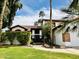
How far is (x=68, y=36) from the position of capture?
3512cm

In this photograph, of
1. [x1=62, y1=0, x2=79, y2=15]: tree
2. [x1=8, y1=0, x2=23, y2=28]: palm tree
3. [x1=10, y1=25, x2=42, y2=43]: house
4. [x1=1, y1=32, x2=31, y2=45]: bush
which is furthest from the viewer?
[x1=10, y1=25, x2=42, y2=43]: house

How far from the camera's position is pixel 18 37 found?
3591cm

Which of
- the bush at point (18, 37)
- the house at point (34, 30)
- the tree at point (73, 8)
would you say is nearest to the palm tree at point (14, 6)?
the house at point (34, 30)

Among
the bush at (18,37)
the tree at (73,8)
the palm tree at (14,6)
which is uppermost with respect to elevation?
the palm tree at (14,6)

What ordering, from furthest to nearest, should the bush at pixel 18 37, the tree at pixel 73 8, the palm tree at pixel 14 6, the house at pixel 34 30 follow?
1. the house at pixel 34 30
2. the palm tree at pixel 14 6
3. the bush at pixel 18 37
4. the tree at pixel 73 8

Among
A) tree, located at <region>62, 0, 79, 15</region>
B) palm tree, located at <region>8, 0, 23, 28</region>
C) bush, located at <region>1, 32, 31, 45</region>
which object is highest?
palm tree, located at <region>8, 0, 23, 28</region>

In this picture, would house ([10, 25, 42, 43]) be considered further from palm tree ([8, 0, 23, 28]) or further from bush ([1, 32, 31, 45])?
bush ([1, 32, 31, 45])

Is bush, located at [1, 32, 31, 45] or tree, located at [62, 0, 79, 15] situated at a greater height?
tree, located at [62, 0, 79, 15]

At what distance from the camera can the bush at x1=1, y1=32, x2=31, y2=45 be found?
1396 inches

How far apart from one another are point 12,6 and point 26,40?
423 inches

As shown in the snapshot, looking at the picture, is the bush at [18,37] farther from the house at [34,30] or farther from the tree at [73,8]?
the tree at [73,8]

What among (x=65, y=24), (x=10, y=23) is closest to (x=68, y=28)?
(x=65, y=24)

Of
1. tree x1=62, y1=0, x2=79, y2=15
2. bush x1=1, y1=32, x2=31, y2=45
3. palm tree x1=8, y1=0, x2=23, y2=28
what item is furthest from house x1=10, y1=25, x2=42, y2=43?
tree x1=62, y1=0, x2=79, y2=15

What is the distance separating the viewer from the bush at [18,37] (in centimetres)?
3547
